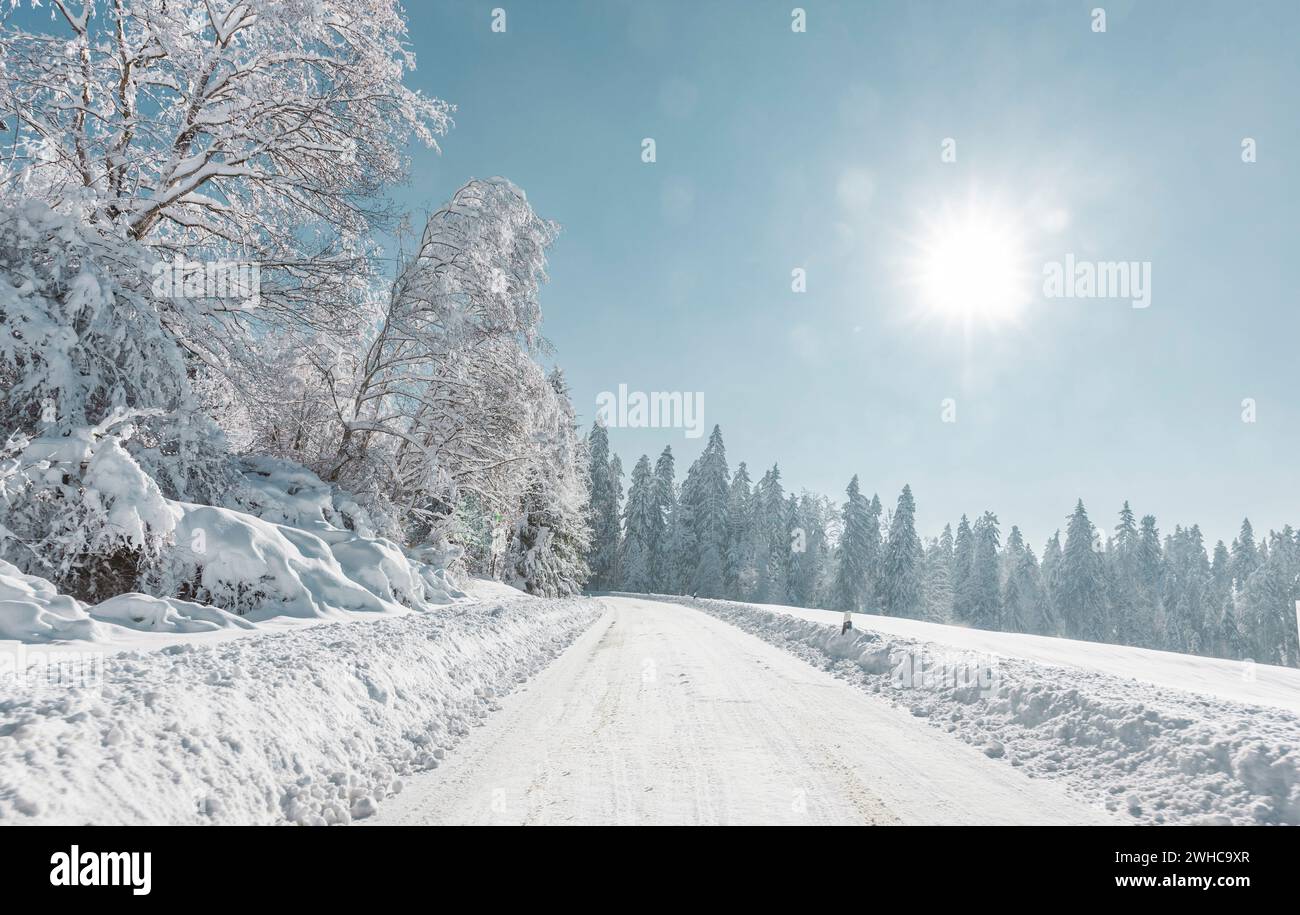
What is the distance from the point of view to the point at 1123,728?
5887 mm

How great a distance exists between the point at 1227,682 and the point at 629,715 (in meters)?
11.5

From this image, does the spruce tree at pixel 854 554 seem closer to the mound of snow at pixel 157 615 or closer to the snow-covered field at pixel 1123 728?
the snow-covered field at pixel 1123 728

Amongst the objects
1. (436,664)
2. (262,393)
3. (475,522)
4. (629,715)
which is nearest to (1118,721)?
(629,715)

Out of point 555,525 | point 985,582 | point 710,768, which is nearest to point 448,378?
point 710,768

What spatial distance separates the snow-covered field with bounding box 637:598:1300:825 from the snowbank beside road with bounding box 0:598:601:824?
216 inches

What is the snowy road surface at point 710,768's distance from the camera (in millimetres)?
3947

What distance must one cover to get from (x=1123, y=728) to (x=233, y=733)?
24.8 feet

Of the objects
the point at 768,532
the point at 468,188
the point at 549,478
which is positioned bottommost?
the point at 768,532

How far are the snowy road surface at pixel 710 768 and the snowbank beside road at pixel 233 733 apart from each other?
489 millimetres

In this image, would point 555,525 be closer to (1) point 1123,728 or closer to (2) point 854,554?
(1) point 1123,728

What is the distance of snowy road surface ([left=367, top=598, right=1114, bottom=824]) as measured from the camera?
395 centimetres
